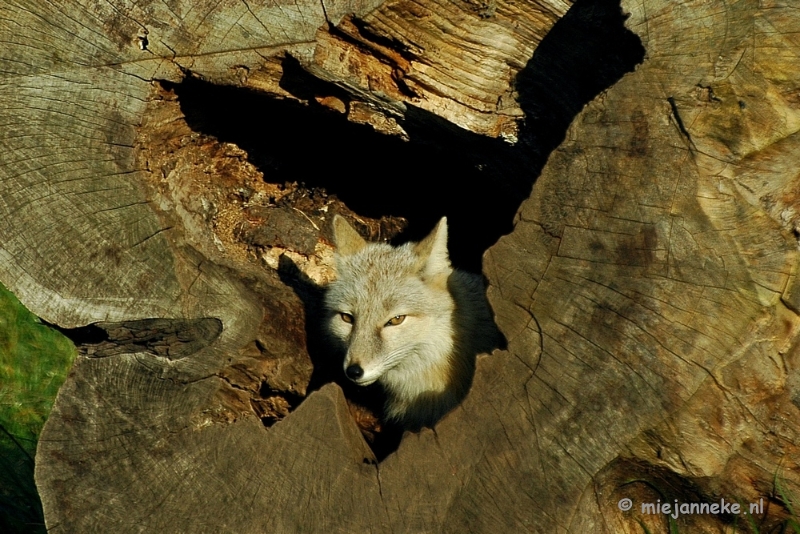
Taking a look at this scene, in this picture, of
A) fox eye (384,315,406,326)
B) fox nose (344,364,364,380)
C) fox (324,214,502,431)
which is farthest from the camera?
fox eye (384,315,406,326)

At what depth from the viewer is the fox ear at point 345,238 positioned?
5141 mm

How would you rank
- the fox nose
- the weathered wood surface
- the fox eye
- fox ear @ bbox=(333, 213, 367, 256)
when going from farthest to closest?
fox ear @ bbox=(333, 213, 367, 256) < the fox eye < the fox nose < the weathered wood surface

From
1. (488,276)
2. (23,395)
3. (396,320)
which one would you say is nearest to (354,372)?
(396,320)

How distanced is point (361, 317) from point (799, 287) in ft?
8.60

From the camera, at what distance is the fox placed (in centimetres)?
484

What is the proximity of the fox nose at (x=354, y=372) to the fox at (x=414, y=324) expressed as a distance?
0.09 metres

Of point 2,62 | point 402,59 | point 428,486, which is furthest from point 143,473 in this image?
point 402,59

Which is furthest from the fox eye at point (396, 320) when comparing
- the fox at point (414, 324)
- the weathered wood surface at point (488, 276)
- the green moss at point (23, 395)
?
the green moss at point (23, 395)

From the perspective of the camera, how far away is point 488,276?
3479 mm

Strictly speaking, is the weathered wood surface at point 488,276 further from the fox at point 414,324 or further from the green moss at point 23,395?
the green moss at point 23,395

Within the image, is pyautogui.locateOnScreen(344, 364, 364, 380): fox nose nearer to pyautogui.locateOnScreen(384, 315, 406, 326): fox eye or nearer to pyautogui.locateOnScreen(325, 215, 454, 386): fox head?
pyautogui.locateOnScreen(325, 215, 454, 386): fox head

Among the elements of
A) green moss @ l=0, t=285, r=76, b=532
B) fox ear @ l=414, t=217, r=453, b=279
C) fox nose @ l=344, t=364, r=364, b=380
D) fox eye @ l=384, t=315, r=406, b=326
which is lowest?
green moss @ l=0, t=285, r=76, b=532

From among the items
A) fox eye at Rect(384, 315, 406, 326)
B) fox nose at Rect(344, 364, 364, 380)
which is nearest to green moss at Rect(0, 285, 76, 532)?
fox nose at Rect(344, 364, 364, 380)

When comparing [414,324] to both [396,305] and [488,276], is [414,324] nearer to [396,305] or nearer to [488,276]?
[396,305]
